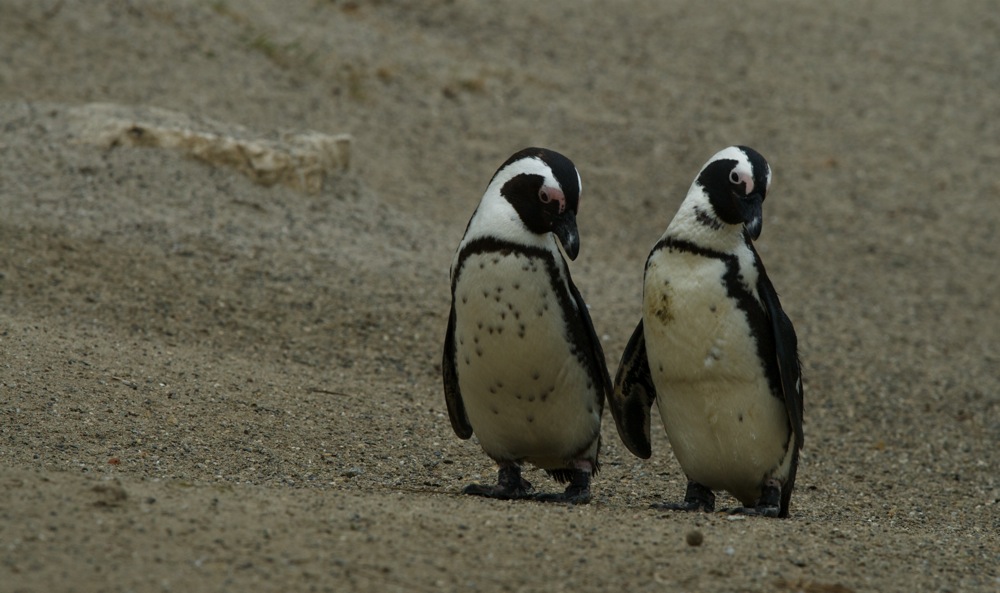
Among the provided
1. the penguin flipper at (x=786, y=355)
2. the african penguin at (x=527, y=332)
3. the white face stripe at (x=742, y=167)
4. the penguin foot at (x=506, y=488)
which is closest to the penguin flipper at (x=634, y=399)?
the african penguin at (x=527, y=332)

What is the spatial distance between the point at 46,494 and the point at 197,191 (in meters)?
4.90

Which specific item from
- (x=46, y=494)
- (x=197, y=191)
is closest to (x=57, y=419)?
(x=46, y=494)

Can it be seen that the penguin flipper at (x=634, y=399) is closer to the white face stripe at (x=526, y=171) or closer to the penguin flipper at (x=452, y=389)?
the penguin flipper at (x=452, y=389)

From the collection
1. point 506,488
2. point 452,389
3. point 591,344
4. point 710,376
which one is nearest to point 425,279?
point 452,389

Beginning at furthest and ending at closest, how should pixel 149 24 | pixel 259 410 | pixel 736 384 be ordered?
pixel 149 24, pixel 259 410, pixel 736 384

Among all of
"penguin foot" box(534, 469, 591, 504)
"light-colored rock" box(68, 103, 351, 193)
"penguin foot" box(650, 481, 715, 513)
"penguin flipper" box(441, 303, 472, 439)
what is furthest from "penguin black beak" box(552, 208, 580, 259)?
"light-colored rock" box(68, 103, 351, 193)

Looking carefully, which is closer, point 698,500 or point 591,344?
point 591,344

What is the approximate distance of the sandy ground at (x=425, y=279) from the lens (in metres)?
3.96

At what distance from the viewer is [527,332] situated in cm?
475

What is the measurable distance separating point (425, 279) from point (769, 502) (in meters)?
3.81

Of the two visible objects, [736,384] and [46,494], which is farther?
[736,384]

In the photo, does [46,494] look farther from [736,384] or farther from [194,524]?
[736,384]

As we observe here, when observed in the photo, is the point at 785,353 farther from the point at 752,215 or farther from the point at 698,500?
the point at 698,500

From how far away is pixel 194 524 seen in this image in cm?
383
